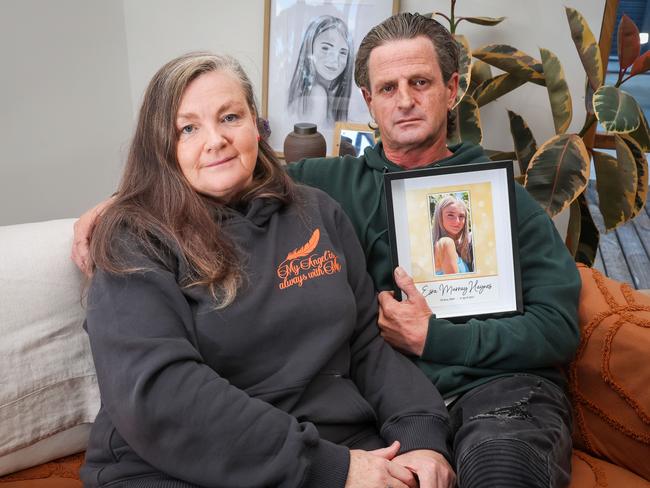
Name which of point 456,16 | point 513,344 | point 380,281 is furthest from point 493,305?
point 456,16

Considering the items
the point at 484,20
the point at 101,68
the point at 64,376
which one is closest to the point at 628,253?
the point at 484,20

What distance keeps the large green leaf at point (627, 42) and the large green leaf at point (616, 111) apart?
13.9 inches

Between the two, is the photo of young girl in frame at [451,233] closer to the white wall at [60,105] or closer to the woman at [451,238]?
the woman at [451,238]

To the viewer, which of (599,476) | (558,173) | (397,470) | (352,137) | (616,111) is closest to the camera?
(397,470)

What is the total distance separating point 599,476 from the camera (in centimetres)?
141

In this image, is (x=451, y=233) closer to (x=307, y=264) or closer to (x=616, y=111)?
(x=307, y=264)

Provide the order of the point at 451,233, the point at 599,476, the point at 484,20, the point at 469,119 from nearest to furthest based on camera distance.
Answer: the point at 599,476
the point at 451,233
the point at 469,119
the point at 484,20

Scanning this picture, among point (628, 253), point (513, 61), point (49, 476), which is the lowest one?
point (628, 253)

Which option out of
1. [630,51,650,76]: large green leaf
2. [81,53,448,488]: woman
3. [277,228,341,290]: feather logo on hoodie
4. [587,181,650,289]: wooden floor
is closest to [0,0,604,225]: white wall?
[630,51,650,76]: large green leaf

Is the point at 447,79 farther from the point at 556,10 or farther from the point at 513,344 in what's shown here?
the point at 556,10

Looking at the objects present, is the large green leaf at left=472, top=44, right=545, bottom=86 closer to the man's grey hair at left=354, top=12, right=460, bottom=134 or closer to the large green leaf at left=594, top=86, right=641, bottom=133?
the large green leaf at left=594, top=86, right=641, bottom=133

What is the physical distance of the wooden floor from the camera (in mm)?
3174

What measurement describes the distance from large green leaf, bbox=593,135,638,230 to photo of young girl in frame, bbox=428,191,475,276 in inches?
44.7

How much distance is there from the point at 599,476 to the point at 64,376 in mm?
1126
